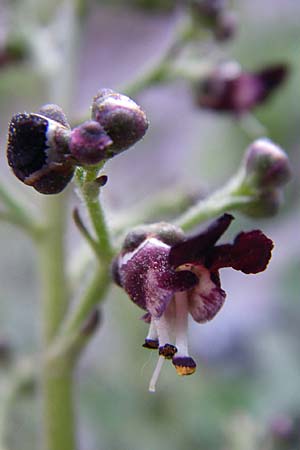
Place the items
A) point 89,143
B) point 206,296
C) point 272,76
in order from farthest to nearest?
1. point 272,76
2. point 206,296
3. point 89,143

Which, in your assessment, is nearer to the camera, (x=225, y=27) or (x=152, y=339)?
(x=152, y=339)

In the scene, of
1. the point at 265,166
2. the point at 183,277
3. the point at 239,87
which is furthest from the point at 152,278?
the point at 239,87

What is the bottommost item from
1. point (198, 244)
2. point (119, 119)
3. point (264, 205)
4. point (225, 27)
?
point (198, 244)

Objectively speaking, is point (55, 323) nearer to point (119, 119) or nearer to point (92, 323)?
point (92, 323)

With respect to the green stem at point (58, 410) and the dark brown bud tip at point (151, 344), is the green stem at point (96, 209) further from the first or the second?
the green stem at point (58, 410)

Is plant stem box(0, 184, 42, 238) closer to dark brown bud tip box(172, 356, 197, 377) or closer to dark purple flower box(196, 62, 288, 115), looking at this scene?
dark purple flower box(196, 62, 288, 115)

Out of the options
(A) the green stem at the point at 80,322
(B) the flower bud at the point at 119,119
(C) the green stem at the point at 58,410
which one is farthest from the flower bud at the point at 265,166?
(C) the green stem at the point at 58,410

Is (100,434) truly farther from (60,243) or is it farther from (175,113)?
(175,113)
